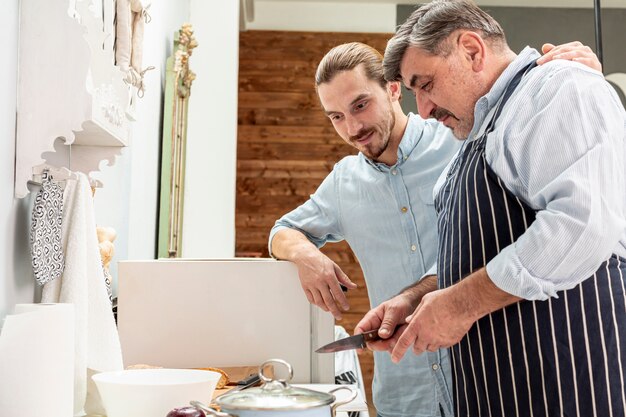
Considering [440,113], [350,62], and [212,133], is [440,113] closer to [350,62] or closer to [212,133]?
[350,62]

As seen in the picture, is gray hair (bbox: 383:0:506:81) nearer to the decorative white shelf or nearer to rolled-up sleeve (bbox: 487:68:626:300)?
rolled-up sleeve (bbox: 487:68:626:300)

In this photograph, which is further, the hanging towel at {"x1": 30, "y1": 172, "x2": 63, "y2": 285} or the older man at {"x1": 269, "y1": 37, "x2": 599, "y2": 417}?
the older man at {"x1": 269, "y1": 37, "x2": 599, "y2": 417}

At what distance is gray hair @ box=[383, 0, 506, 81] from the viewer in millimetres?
1412

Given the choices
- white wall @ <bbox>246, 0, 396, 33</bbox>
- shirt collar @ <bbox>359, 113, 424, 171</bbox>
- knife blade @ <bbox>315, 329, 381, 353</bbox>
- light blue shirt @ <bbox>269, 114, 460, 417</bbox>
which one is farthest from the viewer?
white wall @ <bbox>246, 0, 396, 33</bbox>

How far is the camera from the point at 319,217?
79.2 inches

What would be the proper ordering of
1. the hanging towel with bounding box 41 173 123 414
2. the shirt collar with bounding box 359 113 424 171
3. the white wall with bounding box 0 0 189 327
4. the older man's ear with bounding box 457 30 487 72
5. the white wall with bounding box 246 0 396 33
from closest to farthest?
the white wall with bounding box 0 0 189 327 < the hanging towel with bounding box 41 173 123 414 < the older man's ear with bounding box 457 30 487 72 < the shirt collar with bounding box 359 113 424 171 < the white wall with bounding box 246 0 396 33

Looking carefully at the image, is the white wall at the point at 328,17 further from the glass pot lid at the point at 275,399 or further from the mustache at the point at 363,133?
the glass pot lid at the point at 275,399

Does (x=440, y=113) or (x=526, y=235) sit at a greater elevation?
(x=440, y=113)

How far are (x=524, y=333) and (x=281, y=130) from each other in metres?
4.32

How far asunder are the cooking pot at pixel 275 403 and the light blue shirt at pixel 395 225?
1028 millimetres

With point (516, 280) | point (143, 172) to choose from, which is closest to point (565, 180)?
point (516, 280)

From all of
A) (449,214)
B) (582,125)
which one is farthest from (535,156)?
(449,214)

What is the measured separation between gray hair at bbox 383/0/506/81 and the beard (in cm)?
47

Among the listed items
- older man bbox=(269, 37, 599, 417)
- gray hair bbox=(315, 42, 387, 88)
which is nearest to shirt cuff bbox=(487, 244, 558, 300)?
older man bbox=(269, 37, 599, 417)
